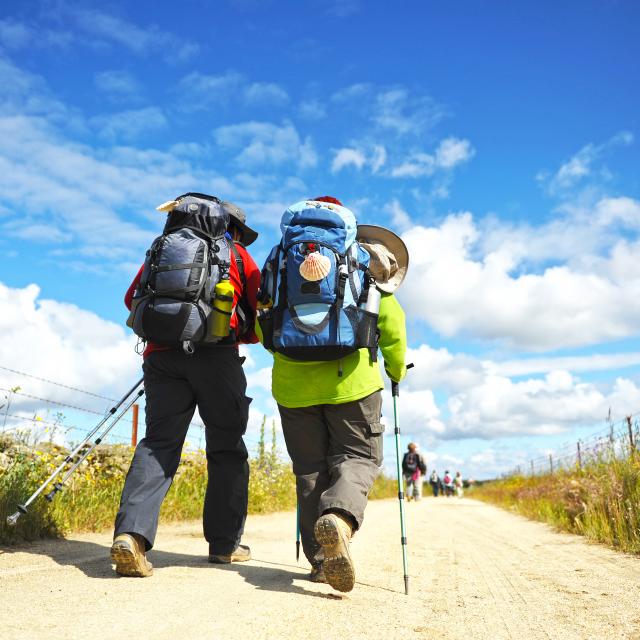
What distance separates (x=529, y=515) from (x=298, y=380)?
804 centimetres

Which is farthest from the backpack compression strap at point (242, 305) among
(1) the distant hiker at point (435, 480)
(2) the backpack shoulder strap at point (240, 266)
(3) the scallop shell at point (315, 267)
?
(1) the distant hiker at point (435, 480)

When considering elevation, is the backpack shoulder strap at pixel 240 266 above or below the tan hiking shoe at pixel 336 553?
above

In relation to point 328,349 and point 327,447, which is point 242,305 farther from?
point 327,447

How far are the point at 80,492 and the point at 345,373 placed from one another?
3661 mm

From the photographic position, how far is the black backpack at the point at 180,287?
3668 mm

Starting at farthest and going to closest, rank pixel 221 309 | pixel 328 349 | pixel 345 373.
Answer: pixel 221 309, pixel 345 373, pixel 328 349

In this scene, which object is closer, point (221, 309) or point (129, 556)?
point (129, 556)

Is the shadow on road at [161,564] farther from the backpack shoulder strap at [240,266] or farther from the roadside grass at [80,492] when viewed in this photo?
the backpack shoulder strap at [240,266]

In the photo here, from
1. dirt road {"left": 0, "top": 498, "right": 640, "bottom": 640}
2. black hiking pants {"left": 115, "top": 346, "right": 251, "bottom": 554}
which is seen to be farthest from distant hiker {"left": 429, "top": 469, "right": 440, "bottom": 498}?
black hiking pants {"left": 115, "top": 346, "right": 251, "bottom": 554}

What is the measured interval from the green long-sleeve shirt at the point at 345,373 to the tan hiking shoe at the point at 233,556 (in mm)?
1242

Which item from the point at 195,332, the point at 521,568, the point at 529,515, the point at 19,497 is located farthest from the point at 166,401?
the point at 529,515

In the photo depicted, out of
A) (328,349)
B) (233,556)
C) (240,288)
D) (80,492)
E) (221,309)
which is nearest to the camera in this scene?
(328,349)

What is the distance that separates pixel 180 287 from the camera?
3.70 metres

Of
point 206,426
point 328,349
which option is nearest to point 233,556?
point 206,426
